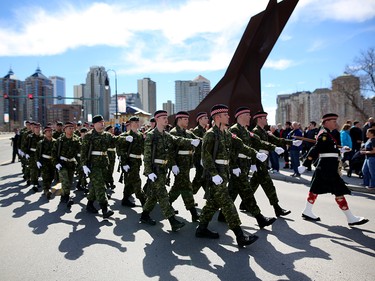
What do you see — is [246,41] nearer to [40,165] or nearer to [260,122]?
[260,122]

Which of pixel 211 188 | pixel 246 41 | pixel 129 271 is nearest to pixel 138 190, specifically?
pixel 211 188

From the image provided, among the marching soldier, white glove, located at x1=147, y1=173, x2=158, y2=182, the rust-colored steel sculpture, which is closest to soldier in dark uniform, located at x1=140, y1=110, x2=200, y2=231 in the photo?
white glove, located at x1=147, y1=173, x2=158, y2=182

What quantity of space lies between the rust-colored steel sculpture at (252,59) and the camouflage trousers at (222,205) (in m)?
12.4

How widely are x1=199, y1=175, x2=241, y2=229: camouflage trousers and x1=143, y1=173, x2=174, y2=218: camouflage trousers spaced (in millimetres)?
605

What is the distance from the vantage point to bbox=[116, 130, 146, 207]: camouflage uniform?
731 cm

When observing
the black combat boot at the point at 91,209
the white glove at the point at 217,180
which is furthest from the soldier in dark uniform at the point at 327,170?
the black combat boot at the point at 91,209

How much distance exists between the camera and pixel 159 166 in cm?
562

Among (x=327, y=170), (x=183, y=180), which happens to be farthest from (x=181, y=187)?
(x=327, y=170)

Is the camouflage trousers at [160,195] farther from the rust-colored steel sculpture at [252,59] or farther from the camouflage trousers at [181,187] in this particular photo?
the rust-colored steel sculpture at [252,59]

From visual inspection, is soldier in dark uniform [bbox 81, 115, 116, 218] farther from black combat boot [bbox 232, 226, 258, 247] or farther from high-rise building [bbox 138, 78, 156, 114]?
high-rise building [bbox 138, 78, 156, 114]

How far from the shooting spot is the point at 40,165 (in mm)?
8516

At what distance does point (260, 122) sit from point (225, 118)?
79.1 inches

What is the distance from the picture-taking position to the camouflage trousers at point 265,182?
237 inches

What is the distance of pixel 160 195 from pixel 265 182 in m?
2.04
